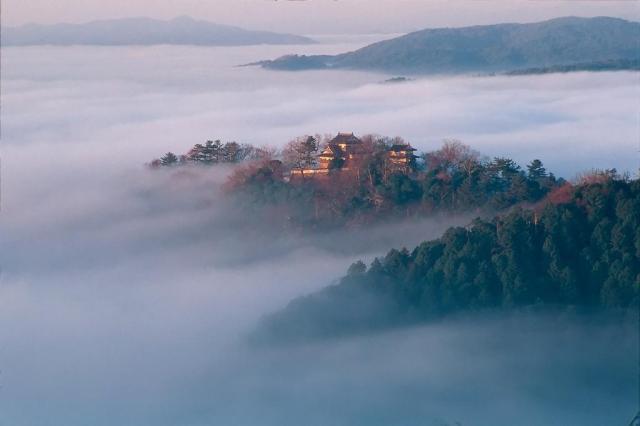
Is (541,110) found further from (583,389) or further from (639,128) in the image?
(583,389)

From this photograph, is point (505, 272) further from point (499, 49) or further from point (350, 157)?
point (499, 49)

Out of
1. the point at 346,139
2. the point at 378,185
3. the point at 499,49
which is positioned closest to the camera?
the point at 378,185

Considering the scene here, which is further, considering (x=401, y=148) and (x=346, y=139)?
(x=346, y=139)

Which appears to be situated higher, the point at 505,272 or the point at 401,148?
the point at 401,148

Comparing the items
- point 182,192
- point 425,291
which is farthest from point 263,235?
point 425,291

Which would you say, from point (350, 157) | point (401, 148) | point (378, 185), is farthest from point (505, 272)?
point (350, 157)

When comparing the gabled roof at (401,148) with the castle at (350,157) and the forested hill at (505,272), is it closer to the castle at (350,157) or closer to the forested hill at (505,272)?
the castle at (350,157)

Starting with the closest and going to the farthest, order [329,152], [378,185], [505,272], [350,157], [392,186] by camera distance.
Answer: [505,272], [392,186], [378,185], [350,157], [329,152]
